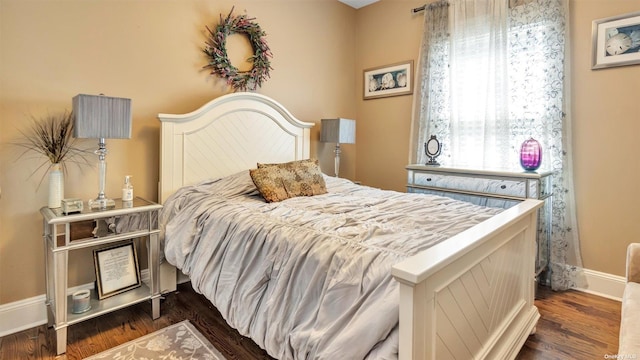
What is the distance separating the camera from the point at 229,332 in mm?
2010

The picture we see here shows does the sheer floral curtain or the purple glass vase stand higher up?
the sheer floral curtain

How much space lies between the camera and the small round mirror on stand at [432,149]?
3.28 meters

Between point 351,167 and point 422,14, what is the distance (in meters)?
1.87

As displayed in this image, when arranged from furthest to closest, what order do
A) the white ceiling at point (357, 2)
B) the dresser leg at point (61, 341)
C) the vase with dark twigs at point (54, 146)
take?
the white ceiling at point (357, 2) → the vase with dark twigs at point (54, 146) → the dresser leg at point (61, 341)

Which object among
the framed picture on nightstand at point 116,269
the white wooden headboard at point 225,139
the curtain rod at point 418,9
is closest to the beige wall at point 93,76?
the white wooden headboard at point 225,139

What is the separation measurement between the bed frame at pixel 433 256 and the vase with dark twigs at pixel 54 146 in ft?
1.82

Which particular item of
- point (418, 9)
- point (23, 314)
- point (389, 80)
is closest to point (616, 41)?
point (418, 9)

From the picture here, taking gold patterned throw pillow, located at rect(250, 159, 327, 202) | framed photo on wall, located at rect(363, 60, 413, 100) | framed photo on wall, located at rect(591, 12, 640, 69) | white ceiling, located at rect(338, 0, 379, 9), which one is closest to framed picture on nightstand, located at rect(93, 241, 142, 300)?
gold patterned throw pillow, located at rect(250, 159, 327, 202)

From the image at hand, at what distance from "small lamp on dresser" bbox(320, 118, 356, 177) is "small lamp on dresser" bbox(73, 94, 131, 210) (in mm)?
1952

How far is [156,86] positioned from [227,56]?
68cm

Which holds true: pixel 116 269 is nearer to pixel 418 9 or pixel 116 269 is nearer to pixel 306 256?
pixel 306 256

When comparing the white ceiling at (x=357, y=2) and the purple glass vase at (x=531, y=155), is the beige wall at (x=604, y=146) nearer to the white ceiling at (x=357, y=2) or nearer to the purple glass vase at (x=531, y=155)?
the purple glass vase at (x=531, y=155)

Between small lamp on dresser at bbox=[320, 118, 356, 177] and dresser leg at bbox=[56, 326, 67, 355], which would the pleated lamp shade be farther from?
small lamp on dresser at bbox=[320, 118, 356, 177]

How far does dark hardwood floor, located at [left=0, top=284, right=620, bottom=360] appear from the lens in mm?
1833
